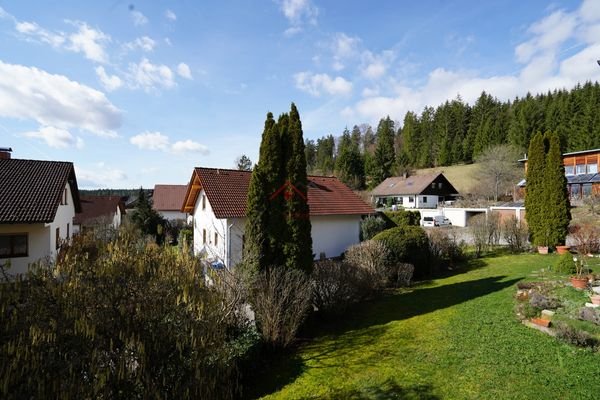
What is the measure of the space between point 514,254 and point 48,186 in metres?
26.3

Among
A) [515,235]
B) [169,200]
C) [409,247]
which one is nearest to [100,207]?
[169,200]

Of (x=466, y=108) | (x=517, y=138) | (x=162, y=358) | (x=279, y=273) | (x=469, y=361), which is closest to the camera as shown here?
(x=162, y=358)

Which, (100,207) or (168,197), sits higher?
(168,197)

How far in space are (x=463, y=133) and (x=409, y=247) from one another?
67810 millimetres

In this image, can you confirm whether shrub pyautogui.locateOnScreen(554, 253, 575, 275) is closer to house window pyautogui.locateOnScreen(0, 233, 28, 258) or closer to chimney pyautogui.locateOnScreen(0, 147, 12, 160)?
house window pyautogui.locateOnScreen(0, 233, 28, 258)

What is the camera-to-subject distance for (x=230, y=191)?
19328mm

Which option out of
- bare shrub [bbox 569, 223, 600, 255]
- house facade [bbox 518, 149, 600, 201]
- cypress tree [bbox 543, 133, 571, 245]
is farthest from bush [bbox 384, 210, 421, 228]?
house facade [bbox 518, 149, 600, 201]

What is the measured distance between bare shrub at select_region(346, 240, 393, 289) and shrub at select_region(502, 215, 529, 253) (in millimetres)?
10003

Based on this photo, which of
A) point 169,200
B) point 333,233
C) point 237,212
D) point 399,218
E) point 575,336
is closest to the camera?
point 575,336

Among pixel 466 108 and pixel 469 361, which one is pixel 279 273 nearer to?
pixel 469 361

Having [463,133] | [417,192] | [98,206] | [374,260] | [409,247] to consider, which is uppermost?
[463,133]

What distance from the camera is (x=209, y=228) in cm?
1989

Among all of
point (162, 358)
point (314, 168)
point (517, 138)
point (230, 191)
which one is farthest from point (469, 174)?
point (162, 358)

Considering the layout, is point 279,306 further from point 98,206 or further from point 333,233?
point 98,206
